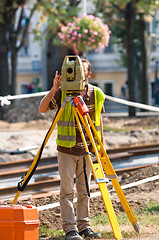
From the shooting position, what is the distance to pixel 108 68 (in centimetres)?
4944

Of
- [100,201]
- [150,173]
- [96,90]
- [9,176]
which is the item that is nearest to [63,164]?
[96,90]

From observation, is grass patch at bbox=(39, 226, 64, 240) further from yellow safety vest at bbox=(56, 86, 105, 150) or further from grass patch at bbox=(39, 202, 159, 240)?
yellow safety vest at bbox=(56, 86, 105, 150)

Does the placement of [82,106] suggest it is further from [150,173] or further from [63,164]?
[150,173]

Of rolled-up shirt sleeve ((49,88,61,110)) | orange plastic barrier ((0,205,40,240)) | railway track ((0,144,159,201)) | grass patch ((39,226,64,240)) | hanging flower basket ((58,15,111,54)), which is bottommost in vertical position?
railway track ((0,144,159,201))

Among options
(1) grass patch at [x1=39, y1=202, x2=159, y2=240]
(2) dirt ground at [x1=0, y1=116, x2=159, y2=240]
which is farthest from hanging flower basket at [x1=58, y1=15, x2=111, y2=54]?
(1) grass patch at [x1=39, y1=202, x2=159, y2=240]

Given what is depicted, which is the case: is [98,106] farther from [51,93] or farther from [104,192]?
[104,192]

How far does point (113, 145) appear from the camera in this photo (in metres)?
13.7

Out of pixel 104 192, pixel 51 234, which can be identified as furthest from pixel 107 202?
pixel 51 234

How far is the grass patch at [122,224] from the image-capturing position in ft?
17.7

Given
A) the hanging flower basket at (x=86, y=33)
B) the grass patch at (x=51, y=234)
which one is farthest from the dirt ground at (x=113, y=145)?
the hanging flower basket at (x=86, y=33)

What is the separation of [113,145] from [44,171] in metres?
4.34

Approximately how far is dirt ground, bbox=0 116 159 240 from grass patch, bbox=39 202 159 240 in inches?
6.4

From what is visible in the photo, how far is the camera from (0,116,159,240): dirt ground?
6.60m

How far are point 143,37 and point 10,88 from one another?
7.23 m
